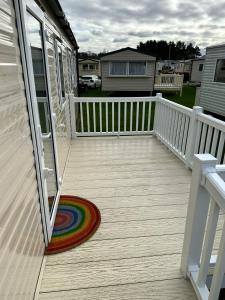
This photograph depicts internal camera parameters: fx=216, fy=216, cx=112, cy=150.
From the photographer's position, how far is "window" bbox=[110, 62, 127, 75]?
14.5 metres

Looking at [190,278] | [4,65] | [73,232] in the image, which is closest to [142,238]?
[190,278]

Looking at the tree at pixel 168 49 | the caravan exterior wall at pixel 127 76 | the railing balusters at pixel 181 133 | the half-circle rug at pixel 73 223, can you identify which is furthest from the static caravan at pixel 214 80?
the tree at pixel 168 49

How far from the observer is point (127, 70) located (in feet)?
47.9

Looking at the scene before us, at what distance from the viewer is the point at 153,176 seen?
334 cm

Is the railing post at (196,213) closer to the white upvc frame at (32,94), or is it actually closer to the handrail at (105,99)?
the white upvc frame at (32,94)

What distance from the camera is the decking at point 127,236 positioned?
163 cm

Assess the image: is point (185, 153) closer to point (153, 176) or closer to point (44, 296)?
point (153, 176)

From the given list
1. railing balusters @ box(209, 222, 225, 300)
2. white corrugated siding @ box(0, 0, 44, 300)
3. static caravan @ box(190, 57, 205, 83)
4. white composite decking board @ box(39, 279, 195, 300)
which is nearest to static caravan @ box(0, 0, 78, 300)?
white corrugated siding @ box(0, 0, 44, 300)

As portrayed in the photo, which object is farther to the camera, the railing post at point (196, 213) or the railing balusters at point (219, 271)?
the railing post at point (196, 213)

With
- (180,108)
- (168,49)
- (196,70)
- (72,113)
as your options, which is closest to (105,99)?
(72,113)

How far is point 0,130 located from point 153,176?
2644mm

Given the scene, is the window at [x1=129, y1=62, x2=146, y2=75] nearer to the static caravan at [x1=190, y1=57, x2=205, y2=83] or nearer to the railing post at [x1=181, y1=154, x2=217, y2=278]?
A: the railing post at [x1=181, y1=154, x2=217, y2=278]

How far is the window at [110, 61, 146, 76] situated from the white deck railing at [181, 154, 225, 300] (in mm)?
14189

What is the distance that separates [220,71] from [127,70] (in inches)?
280
